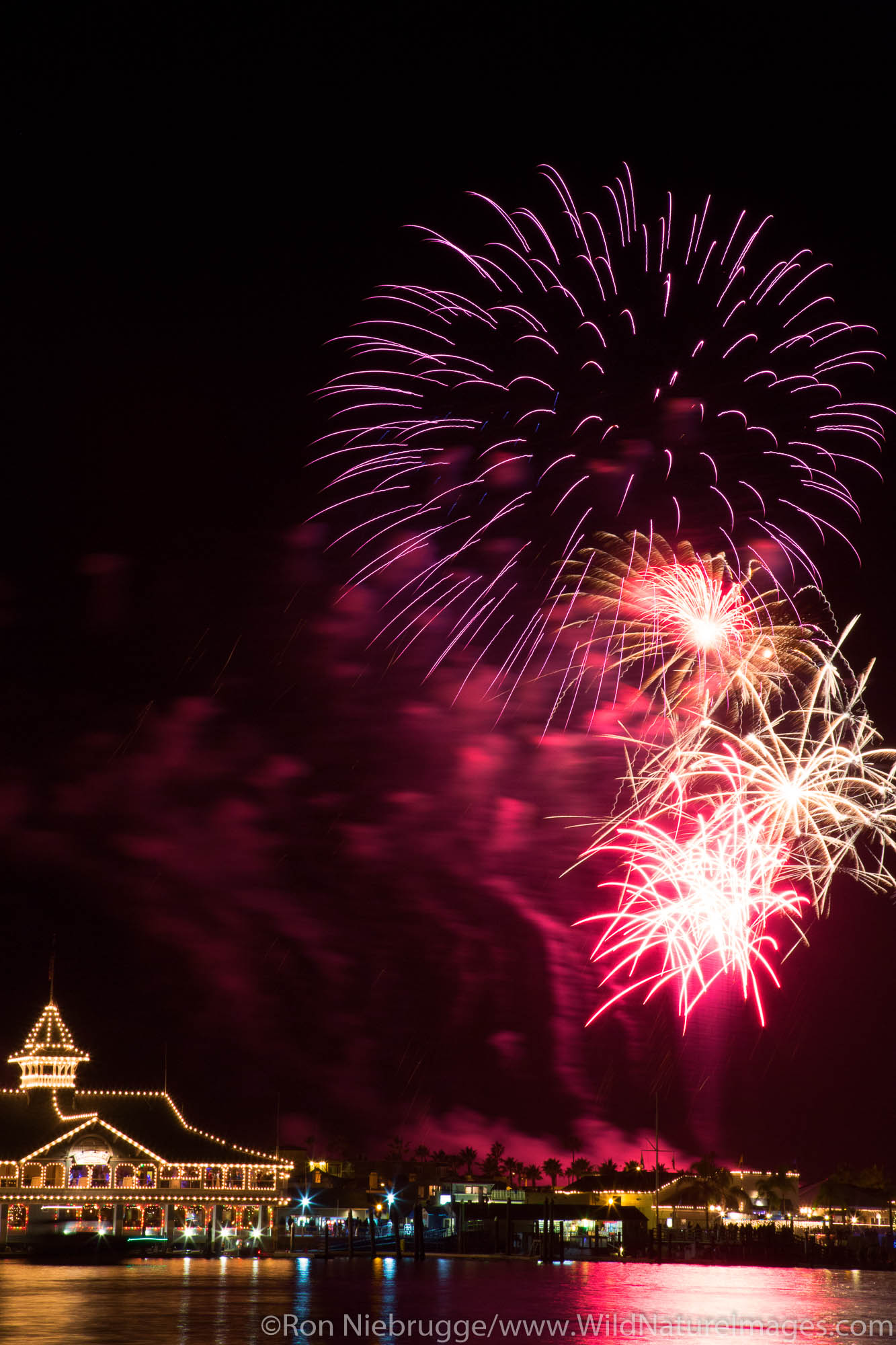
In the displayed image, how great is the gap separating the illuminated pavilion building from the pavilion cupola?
7cm

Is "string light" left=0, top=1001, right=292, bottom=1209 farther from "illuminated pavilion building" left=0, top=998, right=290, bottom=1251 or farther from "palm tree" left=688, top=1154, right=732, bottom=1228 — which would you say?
"palm tree" left=688, top=1154, right=732, bottom=1228

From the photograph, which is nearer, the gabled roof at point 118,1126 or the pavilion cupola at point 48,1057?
the gabled roof at point 118,1126

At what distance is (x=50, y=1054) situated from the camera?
97.9 m

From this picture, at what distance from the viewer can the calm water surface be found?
136 feet

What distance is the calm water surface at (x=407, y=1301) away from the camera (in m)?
41.3

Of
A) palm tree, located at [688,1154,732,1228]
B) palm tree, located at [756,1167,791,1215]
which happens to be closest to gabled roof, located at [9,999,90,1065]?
palm tree, located at [688,1154,732,1228]

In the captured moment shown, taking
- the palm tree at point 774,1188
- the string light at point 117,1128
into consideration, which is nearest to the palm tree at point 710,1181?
the palm tree at point 774,1188

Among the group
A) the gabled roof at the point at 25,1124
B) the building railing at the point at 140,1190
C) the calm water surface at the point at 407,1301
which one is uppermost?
the gabled roof at the point at 25,1124

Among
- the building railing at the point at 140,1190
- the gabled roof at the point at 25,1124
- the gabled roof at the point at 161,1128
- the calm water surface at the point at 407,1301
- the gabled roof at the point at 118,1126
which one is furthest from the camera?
the gabled roof at the point at 161,1128

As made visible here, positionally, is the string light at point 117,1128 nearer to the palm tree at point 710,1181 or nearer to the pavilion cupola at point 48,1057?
the pavilion cupola at point 48,1057

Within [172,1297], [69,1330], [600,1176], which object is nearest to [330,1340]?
[69,1330]

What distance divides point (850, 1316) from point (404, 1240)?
6055 centimetres

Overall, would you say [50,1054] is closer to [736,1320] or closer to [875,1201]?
[736,1320]

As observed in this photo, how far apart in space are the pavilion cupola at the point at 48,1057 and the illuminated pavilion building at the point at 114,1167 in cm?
7
